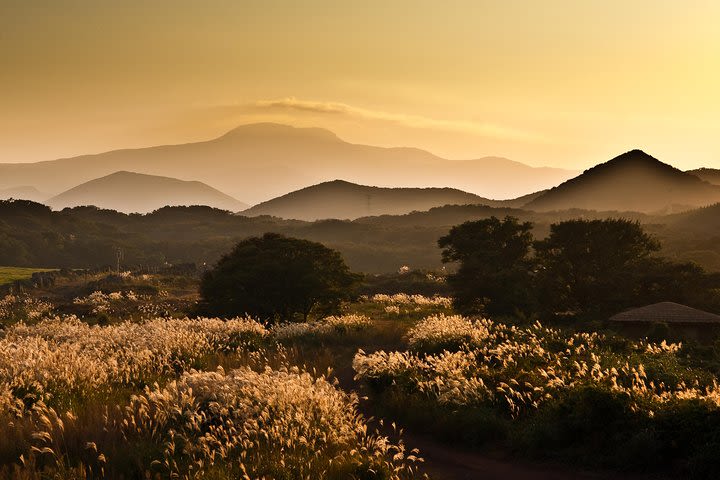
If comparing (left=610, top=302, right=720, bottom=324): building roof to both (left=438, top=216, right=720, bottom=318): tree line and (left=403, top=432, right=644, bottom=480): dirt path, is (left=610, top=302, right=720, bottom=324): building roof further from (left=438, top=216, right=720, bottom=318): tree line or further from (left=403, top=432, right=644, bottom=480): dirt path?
(left=403, top=432, right=644, bottom=480): dirt path

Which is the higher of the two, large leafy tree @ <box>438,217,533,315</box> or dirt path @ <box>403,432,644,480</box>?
large leafy tree @ <box>438,217,533,315</box>

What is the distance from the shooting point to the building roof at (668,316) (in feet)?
108

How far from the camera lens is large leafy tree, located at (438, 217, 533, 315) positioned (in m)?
37.8

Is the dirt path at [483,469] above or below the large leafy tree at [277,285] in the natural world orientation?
below

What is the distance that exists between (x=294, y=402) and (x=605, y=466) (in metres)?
5.26

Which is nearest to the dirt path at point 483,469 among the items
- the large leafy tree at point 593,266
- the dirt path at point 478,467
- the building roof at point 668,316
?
the dirt path at point 478,467

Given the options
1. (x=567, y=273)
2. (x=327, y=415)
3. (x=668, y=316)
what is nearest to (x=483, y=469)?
(x=327, y=415)

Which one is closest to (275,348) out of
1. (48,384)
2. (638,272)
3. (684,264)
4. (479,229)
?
(48,384)

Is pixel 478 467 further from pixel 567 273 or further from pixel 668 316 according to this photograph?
pixel 567 273

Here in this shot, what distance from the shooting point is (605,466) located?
10727mm

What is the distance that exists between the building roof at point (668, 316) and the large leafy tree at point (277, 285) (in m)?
16.3

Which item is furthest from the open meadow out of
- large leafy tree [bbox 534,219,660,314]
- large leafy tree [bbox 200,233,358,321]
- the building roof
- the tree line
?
large leafy tree [bbox 534,219,660,314]

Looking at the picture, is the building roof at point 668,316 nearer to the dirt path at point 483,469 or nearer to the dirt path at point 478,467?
the dirt path at point 478,467

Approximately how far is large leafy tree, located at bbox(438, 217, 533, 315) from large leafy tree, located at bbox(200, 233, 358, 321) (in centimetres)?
699
